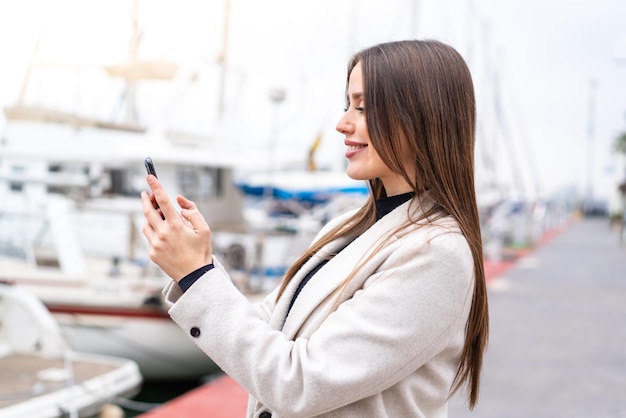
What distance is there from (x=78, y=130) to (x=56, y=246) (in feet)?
4.84

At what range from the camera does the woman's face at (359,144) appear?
1.35 meters

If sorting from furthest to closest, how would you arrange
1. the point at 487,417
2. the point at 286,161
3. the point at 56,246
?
1. the point at 286,161
2. the point at 56,246
3. the point at 487,417

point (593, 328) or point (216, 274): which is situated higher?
point (216, 274)

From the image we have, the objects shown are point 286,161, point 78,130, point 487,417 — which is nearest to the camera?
point 487,417

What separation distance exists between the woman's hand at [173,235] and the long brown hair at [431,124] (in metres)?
0.34

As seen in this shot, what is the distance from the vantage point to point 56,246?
329 inches

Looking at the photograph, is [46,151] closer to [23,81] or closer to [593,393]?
[23,81]

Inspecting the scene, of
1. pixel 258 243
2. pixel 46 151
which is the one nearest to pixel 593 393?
pixel 258 243

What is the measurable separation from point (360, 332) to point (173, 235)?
13.6 inches

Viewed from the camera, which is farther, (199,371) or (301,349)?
(199,371)

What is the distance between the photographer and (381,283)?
123 centimetres

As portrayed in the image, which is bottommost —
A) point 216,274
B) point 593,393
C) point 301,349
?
point 593,393

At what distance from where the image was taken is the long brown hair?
130 centimetres

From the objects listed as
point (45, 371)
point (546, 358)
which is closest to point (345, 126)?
point (45, 371)
